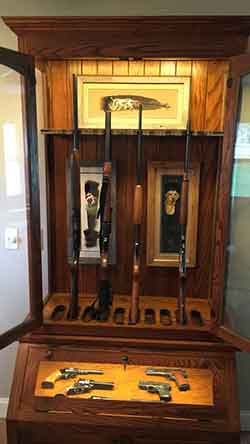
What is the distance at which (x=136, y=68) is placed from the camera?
1730mm

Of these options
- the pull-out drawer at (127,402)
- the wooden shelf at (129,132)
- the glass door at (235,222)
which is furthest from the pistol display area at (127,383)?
the wooden shelf at (129,132)

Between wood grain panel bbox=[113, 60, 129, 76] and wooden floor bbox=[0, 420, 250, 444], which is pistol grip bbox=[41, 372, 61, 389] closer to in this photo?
wooden floor bbox=[0, 420, 250, 444]

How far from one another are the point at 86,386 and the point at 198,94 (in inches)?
56.0

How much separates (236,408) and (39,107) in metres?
1.57

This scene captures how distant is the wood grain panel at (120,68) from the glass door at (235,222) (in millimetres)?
557

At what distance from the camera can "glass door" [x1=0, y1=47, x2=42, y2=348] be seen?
57.4 inches

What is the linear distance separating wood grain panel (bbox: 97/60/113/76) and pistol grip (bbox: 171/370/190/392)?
1402 millimetres

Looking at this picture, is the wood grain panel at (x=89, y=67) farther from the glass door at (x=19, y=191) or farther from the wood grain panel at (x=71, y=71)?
the glass door at (x=19, y=191)

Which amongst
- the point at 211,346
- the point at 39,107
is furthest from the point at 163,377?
the point at 39,107

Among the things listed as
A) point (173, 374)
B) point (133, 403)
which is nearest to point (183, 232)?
point (173, 374)

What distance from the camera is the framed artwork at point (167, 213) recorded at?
1805mm

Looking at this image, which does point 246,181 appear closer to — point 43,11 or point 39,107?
point 39,107

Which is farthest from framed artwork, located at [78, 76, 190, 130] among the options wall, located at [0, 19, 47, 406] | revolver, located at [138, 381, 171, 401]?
revolver, located at [138, 381, 171, 401]

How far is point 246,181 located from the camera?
5.01 feet
